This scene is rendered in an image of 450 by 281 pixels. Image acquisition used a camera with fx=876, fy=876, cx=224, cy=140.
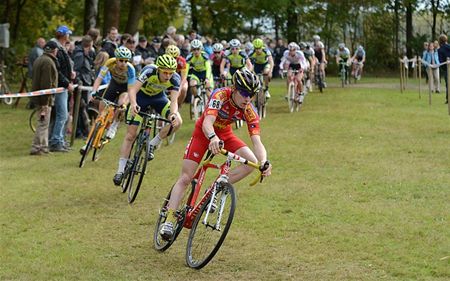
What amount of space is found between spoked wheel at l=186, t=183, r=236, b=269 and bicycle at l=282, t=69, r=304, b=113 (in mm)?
16978

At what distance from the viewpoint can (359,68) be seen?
4572cm

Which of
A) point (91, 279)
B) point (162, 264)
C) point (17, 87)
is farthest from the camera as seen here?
point (17, 87)

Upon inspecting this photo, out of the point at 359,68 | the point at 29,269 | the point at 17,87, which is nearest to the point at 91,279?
the point at 29,269

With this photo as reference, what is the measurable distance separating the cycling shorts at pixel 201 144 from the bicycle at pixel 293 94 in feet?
53.6

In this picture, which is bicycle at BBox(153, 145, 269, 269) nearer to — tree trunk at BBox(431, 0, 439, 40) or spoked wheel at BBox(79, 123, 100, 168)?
spoked wheel at BBox(79, 123, 100, 168)

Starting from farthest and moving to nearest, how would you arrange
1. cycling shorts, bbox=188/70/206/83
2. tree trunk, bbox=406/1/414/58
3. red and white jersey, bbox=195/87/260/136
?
tree trunk, bbox=406/1/414/58
cycling shorts, bbox=188/70/206/83
red and white jersey, bbox=195/87/260/136

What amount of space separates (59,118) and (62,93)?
0.50 metres

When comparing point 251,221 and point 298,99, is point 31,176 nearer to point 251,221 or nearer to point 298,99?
point 251,221

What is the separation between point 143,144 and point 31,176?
338 centimetres

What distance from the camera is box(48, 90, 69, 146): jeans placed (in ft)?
57.6

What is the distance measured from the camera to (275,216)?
1110 cm

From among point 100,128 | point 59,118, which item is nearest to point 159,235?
point 100,128

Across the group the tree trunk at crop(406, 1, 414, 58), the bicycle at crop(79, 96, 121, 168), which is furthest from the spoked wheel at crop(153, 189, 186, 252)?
the tree trunk at crop(406, 1, 414, 58)

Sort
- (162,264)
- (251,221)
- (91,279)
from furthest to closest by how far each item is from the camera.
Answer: (251,221) → (162,264) → (91,279)
